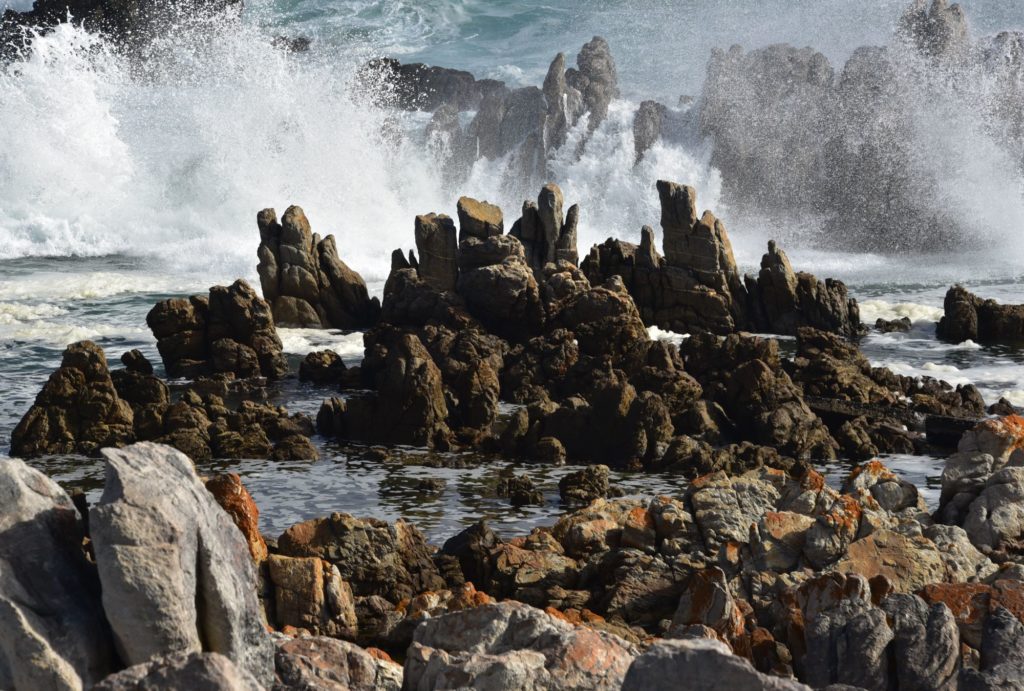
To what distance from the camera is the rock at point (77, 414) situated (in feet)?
70.2

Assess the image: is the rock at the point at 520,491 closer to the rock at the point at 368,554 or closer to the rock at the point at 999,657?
the rock at the point at 368,554

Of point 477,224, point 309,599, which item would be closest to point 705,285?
point 477,224

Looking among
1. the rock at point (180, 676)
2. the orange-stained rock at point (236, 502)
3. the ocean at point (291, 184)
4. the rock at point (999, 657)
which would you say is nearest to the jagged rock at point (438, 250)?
the ocean at point (291, 184)

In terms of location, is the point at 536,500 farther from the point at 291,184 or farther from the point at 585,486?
the point at 291,184

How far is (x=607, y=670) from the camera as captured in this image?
8578mm

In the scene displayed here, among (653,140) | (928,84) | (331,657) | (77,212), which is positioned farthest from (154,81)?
(331,657)

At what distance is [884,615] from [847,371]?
1668 centimetres

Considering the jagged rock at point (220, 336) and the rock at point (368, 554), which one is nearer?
the rock at point (368, 554)

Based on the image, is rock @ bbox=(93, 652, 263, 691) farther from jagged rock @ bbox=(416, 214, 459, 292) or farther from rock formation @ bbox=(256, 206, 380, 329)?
rock formation @ bbox=(256, 206, 380, 329)

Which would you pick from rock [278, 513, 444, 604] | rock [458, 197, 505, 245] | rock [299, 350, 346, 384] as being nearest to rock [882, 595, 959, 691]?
rock [278, 513, 444, 604]

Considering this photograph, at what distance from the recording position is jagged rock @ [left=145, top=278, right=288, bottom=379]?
90.5 feet

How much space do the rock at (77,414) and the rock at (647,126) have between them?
1927 inches

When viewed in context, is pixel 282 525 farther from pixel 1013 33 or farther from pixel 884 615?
pixel 1013 33

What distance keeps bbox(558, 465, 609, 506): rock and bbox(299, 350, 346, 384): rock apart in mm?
9340
